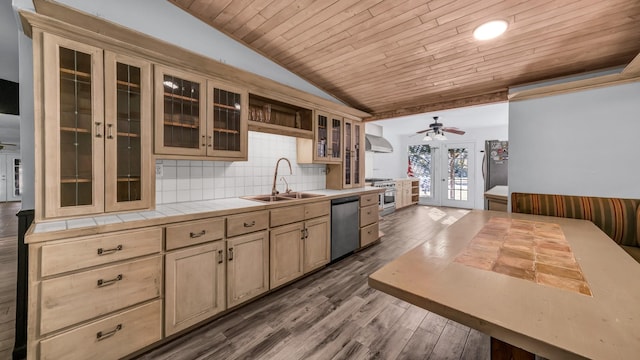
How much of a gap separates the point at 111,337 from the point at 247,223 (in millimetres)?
1084

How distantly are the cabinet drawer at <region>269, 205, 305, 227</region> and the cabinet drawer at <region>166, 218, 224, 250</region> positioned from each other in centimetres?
52

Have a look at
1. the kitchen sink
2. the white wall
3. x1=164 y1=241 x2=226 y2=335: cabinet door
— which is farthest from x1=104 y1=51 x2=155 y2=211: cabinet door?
the white wall

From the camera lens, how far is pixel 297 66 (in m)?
3.04

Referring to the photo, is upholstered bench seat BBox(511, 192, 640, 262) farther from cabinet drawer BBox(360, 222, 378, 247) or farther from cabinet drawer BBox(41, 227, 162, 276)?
cabinet drawer BBox(41, 227, 162, 276)

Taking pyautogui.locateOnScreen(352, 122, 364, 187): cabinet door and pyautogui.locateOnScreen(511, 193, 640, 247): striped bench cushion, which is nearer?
pyautogui.locateOnScreen(511, 193, 640, 247): striped bench cushion

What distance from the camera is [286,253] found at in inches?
98.7

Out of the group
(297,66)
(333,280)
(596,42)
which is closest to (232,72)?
(297,66)

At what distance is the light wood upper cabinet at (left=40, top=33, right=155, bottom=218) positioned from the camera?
4.97 ft

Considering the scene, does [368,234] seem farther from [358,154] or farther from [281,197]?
[281,197]

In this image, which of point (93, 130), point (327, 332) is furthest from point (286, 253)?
point (93, 130)

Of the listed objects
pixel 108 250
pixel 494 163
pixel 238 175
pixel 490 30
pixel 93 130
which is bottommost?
pixel 108 250

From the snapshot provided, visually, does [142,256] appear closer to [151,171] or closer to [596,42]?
[151,171]

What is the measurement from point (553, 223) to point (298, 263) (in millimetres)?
2276

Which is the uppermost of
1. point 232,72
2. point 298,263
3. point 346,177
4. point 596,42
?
point 596,42
